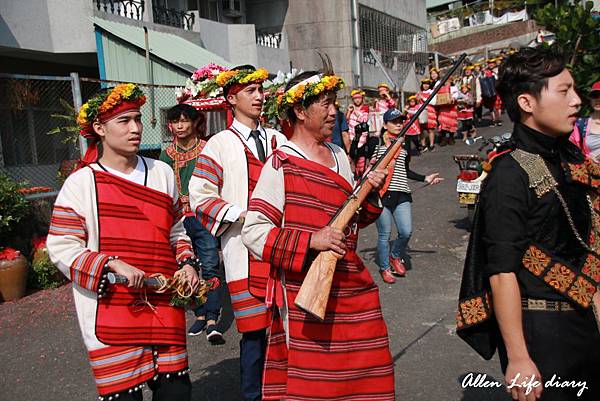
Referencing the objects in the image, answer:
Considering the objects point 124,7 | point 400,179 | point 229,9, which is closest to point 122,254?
point 400,179

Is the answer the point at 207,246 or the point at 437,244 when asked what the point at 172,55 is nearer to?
the point at 437,244

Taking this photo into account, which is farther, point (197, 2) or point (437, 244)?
point (197, 2)

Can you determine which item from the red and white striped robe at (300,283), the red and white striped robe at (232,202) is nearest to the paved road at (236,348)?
the red and white striped robe at (232,202)

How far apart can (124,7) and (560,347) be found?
1447 cm

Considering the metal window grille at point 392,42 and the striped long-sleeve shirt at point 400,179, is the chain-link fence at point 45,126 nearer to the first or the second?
the striped long-sleeve shirt at point 400,179

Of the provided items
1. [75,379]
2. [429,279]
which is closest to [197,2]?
[429,279]

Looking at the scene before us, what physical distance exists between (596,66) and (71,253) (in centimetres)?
657

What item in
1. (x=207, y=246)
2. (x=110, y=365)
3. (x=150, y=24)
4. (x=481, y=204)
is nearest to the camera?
(x=481, y=204)

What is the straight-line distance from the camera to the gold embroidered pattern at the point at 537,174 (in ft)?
7.57

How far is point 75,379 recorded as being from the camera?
4797 mm

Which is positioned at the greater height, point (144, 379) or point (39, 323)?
point (144, 379)

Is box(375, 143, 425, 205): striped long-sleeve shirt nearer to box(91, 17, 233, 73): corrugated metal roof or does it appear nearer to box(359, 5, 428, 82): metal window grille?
box(91, 17, 233, 73): corrugated metal roof

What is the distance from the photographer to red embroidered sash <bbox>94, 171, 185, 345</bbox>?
2.87 metres

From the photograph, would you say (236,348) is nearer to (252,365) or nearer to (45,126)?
(252,365)
